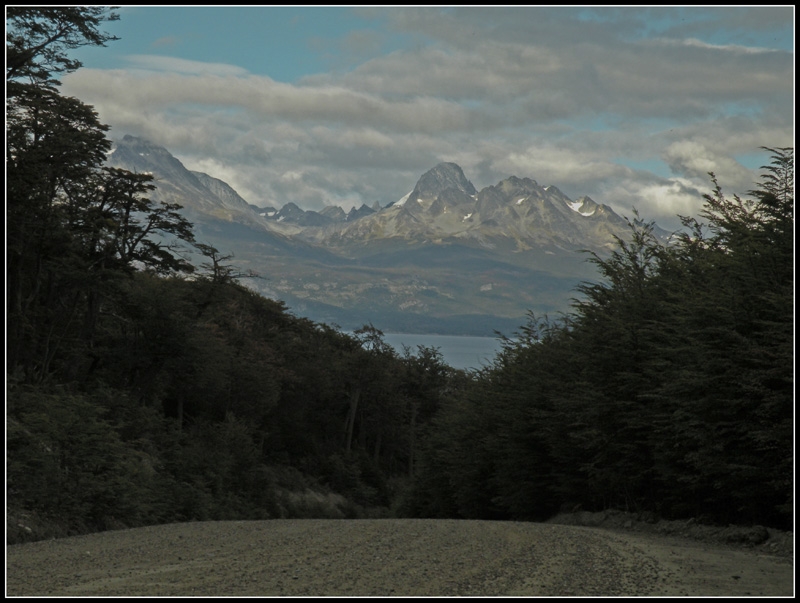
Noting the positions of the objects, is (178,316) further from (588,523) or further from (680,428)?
(680,428)

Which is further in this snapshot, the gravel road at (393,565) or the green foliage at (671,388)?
the green foliage at (671,388)

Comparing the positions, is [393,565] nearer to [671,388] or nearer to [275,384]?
[671,388]

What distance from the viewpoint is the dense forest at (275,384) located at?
16.5m

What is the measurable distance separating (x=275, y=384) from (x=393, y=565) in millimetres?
50939

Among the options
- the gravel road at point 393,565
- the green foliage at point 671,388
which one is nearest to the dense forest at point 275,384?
the green foliage at point 671,388

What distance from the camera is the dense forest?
16.5m

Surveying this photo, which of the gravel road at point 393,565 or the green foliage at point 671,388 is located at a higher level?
the green foliage at point 671,388

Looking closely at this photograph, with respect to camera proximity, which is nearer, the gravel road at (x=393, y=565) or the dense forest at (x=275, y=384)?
the gravel road at (x=393, y=565)

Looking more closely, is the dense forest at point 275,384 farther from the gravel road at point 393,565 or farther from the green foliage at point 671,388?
the gravel road at point 393,565

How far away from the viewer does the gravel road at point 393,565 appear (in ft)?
32.6

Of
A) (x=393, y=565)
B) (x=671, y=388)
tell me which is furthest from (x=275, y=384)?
(x=393, y=565)

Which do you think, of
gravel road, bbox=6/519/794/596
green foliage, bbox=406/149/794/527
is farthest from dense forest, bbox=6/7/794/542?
gravel road, bbox=6/519/794/596

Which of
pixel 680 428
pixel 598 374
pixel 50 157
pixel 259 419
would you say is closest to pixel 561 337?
pixel 598 374

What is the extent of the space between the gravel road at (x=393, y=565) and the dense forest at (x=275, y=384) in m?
2.90
